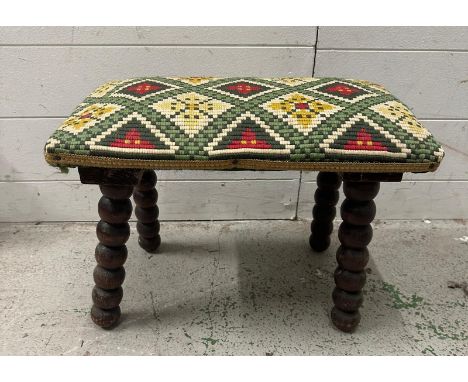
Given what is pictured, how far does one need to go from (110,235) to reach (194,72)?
0.60 meters

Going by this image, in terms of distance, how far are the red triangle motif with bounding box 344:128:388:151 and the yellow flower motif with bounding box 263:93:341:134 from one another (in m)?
0.08

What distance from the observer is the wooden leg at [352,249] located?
956 millimetres

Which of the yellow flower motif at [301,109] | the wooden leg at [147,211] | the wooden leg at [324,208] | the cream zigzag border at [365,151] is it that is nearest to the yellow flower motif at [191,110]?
the yellow flower motif at [301,109]

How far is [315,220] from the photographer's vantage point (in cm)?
134

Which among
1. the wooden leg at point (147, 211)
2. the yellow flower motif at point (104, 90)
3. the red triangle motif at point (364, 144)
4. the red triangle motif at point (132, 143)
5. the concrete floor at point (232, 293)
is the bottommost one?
the concrete floor at point (232, 293)

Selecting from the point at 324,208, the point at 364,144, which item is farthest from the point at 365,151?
the point at 324,208

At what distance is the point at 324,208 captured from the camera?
1303 mm

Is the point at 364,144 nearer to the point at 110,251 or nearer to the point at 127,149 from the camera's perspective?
the point at 127,149

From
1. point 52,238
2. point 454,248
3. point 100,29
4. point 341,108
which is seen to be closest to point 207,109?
point 341,108

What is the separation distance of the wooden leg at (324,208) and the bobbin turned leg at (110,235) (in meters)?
0.56

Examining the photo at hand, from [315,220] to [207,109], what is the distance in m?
0.57

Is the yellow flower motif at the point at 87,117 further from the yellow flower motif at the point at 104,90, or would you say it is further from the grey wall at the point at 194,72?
the grey wall at the point at 194,72

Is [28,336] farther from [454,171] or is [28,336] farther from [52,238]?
[454,171]

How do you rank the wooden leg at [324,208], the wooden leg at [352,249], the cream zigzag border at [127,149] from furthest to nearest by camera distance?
1. the wooden leg at [324,208]
2. the wooden leg at [352,249]
3. the cream zigzag border at [127,149]
